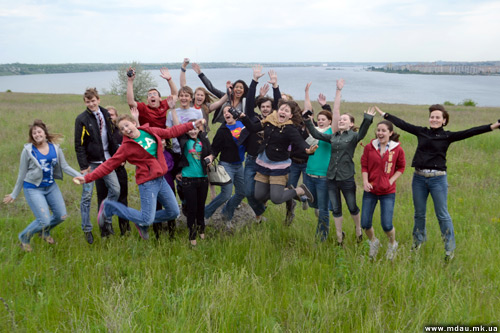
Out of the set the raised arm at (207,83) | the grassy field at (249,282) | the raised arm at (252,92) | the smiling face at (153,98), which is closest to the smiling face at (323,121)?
the raised arm at (252,92)

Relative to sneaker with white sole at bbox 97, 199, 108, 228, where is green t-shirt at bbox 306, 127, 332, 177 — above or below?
above

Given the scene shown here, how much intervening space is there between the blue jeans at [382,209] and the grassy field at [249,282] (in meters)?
0.51

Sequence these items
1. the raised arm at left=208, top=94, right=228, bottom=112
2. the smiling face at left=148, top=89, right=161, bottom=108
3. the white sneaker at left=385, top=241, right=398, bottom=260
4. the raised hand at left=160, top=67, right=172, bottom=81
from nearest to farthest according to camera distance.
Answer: the white sneaker at left=385, top=241, right=398, bottom=260
the smiling face at left=148, top=89, right=161, bottom=108
the raised hand at left=160, top=67, right=172, bottom=81
the raised arm at left=208, top=94, right=228, bottom=112

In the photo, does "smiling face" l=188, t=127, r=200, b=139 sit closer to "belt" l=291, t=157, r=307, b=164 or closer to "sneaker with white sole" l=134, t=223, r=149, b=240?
"sneaker with white sole" l=134, t=223, r=149, b=240

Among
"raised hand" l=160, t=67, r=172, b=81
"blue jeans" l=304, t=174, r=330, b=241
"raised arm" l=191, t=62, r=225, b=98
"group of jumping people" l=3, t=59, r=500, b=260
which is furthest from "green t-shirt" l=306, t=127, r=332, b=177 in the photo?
"raised hand" l=160, t=67, r=172, b=81

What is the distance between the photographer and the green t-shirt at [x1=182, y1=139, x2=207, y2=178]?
5574mm

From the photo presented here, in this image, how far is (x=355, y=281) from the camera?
425 cm

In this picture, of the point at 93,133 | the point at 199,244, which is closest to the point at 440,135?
the point at 199,244

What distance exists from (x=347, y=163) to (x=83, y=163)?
4327 mm

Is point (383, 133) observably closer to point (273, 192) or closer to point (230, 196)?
point (273, 192)

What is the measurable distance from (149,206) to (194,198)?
734 mm

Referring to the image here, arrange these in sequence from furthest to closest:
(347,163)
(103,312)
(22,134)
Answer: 1. (22,134)
2. (347,163)
3. (103,312)

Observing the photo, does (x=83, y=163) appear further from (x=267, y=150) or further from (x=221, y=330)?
(x=221, y=330)

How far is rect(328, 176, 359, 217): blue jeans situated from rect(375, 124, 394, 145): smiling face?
0.74 m
